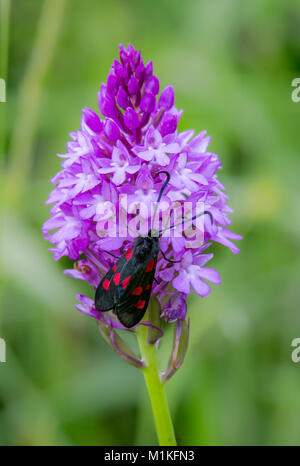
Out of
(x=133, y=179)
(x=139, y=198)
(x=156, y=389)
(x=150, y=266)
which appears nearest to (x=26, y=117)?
(x=133, y=179)

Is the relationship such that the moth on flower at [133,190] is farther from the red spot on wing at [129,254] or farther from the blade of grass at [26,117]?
the blade of grass at [26,117]

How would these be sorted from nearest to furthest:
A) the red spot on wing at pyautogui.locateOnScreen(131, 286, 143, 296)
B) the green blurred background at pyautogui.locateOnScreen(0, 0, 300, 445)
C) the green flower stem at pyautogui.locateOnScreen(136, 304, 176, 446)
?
1. the red spot on wing at pyautogui.locateOnScreen(131, 286, 143, 296)
2. the green flower stem at pyautogui.locateOnScreen(136, 304, 176, 446)
3. the green blurred background at pyautogui.locateOnScreen(0, 0, 300, 445)

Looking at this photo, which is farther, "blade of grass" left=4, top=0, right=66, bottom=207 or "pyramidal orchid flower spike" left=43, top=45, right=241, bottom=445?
"blade of grass" left=4, top=0, right=66, bottom=207

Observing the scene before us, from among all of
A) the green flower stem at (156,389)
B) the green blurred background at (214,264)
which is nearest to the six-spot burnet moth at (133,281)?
the green flower stem at (156,389)

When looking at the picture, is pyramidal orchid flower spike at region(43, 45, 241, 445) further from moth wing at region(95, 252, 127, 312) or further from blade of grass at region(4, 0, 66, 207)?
blade of grass at region(4, 0, 66, 207)

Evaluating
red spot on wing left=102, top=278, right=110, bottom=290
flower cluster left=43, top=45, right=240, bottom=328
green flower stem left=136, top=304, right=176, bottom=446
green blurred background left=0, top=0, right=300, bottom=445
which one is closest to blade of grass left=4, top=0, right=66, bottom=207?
green blurred background left=0, top=0, right=300, bottom=445

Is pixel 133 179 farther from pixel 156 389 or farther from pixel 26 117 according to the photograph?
pixel 26 117
